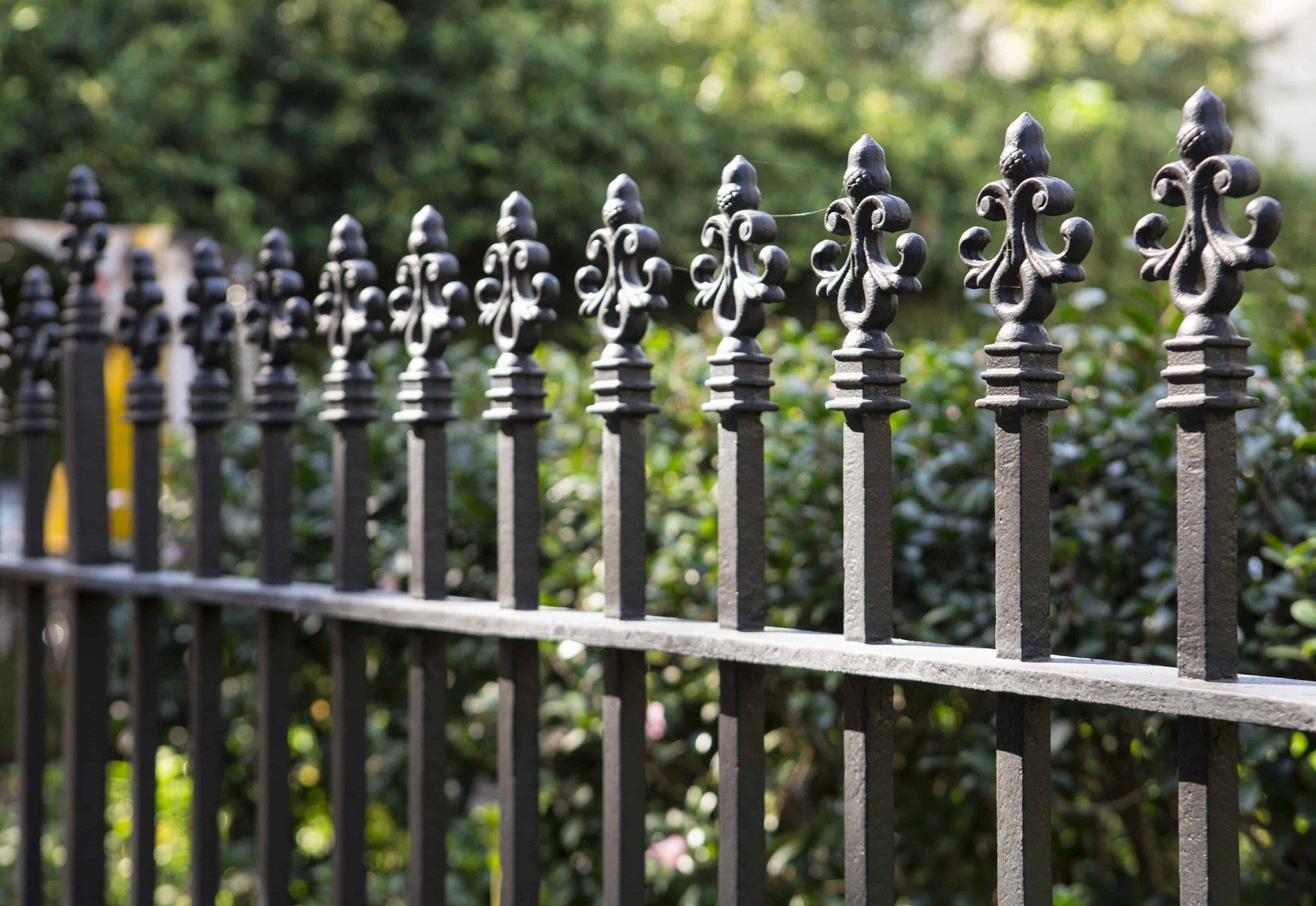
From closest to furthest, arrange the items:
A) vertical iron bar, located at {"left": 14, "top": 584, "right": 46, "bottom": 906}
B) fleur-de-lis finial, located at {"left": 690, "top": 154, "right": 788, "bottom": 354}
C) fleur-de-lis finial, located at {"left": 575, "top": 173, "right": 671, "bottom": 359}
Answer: fleur-de-lis finial, located at {"left": 690, "top": 154, "right": 788, "bottom": 354}, fleur-de-lis finial, located at {"left": 575, "top": 173, "right": 671, "bottom": 359}, vertical iron bar, located at {"left": 14, "top": 584, "right": 46, "bottom": 906}

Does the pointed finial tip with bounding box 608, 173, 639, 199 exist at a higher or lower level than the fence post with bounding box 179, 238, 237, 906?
higher

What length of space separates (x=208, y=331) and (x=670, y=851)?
1.45m

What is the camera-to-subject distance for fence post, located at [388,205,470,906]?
5.96ft

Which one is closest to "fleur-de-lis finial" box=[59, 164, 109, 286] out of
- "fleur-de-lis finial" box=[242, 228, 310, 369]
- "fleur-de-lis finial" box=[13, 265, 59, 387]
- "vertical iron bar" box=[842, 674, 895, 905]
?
"fleur-de-lis finial" box=[13, 265, 59, 387]

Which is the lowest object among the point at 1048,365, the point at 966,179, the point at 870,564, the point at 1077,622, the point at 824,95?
the point at 1077,622

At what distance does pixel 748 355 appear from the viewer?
4.78ft

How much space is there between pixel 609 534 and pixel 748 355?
31 cm

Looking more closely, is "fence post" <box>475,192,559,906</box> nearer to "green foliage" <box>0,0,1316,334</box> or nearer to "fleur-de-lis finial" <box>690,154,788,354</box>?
"fleur-de-lis finial" <box>690,154,788,354</box>

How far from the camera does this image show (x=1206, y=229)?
41.9 inches

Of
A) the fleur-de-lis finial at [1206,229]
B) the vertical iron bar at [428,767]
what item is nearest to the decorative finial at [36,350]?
the vertical iron bar at [428,767]

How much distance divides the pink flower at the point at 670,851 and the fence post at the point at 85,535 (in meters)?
1.13

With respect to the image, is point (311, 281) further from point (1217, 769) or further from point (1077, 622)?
point (1217, 769)

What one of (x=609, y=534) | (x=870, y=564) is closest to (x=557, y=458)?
(x=609, y=534)

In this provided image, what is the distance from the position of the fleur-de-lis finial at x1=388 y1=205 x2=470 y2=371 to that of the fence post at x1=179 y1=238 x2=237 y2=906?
475 mm
